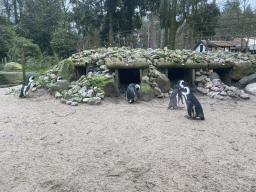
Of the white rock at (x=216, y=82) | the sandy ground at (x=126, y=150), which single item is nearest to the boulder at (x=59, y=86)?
the sandy ground at (x=126, y=150)

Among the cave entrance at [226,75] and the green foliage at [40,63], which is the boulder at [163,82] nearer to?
the cave entrance at [226,75]

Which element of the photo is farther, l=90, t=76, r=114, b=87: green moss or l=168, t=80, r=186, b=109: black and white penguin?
l=90, t=76, r=114, b=87: green moss

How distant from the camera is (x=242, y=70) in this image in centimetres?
666

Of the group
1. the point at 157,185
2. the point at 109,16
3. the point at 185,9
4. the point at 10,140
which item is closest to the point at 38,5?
the point at 109,16

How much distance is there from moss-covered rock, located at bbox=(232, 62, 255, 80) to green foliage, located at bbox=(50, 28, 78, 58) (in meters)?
14.2

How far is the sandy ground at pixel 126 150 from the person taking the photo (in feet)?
6.40

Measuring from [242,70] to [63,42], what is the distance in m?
14.9

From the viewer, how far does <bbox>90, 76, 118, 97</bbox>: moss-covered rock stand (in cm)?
581

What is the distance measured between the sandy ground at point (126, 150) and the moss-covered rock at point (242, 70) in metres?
2.39

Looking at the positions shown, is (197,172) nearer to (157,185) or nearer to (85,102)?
(157,185)

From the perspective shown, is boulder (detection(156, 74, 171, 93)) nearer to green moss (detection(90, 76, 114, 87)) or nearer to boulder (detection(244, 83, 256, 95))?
green moss (detection(90, 76, 114, 87))

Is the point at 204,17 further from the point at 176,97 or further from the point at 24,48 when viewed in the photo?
the point at 24,48

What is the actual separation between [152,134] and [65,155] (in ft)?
4.90

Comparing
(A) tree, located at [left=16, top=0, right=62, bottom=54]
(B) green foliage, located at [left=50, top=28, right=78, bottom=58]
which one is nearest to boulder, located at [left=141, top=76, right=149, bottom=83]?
(B) green foliage, located at [left=50, top=28, right=78, bottom=58]
